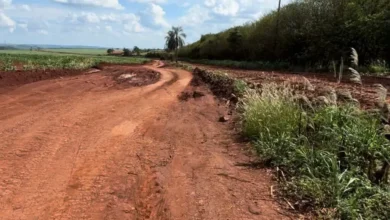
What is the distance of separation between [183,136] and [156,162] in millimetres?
2132

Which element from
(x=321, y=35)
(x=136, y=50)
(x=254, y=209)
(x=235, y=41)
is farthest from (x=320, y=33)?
(x=136, y=50)

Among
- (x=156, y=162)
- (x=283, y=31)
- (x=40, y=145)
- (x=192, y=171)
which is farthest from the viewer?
(x=283, y=31)

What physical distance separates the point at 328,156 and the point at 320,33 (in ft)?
89.9

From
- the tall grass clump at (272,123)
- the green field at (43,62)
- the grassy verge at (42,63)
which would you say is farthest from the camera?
the green field at (43,62)

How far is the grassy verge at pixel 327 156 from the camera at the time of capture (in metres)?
4.51

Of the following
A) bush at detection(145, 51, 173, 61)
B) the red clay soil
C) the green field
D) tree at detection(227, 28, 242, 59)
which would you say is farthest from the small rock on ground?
bush at detection(145, 51, 173, 61)

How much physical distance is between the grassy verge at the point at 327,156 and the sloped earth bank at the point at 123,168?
40cm

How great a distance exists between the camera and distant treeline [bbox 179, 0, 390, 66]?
2639 centimetres

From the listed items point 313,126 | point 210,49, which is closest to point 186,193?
point 313,126

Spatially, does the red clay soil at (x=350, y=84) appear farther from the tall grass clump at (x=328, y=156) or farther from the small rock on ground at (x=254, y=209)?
the small rock on ground at (x=254, y=209)

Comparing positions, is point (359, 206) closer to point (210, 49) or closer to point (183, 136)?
point (183, 136)

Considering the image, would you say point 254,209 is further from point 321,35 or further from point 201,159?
point 321,35

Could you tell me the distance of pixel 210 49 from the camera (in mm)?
59594

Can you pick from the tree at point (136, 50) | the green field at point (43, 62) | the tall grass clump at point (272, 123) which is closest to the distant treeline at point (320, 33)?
the green field at point (43, 62)
